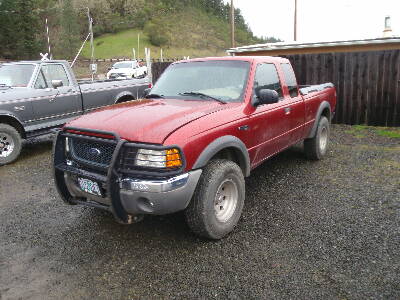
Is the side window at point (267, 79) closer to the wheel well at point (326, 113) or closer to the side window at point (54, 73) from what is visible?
the wheel well at point (326, 113)

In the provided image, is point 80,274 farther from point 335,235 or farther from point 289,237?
point 335,235

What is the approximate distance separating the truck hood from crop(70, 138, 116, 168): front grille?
0.51ft

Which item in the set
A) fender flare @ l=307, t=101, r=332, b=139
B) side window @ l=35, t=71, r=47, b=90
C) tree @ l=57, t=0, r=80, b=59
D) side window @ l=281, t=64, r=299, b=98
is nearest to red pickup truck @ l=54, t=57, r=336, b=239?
side window @ l=281, t=64, r=299, b=98

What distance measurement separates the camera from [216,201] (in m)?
3.76

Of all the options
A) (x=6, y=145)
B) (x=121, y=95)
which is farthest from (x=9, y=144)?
(x=121, y=95)

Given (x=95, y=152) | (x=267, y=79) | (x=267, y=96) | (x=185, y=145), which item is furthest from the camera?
(x=267, y=79)

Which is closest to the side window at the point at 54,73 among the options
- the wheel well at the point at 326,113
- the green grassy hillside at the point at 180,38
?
the wheel well at the point at 326,113

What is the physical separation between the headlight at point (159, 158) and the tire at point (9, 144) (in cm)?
488

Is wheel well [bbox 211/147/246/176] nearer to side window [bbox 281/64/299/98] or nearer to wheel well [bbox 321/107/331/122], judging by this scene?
side window [bbox 281/64/299/98]

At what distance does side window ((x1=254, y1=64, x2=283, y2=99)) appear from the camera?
4.62 meters

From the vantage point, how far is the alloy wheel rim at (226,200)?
3800 mm

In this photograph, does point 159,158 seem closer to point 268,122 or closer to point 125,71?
point 268,122

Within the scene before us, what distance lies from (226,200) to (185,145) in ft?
3.35

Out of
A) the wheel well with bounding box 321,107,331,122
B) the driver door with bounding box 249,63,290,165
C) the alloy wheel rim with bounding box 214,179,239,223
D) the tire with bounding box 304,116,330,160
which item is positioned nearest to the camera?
the alloy wheel rim with bounding box 214,179,239,223
